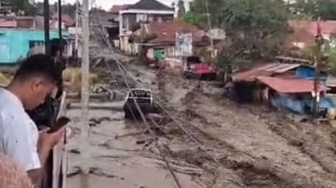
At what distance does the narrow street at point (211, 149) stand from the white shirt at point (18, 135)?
26.2 ft

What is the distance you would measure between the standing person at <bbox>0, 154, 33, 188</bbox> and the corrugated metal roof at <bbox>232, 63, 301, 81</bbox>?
71.7ft

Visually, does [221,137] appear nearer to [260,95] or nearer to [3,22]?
[260,95]

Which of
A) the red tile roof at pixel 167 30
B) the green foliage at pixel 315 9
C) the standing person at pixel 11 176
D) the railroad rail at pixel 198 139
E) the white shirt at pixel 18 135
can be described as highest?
the green foliage at pixel 315 9

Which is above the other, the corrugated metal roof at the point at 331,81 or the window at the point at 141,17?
the window at the point at 141,17

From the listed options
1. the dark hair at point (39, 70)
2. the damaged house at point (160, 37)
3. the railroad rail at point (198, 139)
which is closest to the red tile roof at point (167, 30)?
the damaged house at point (160, 37)

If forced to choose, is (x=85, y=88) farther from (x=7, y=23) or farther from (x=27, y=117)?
(x=7, y=23)

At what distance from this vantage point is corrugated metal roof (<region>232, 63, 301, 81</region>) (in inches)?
904

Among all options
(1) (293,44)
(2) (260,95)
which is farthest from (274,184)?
(1) (293,44)

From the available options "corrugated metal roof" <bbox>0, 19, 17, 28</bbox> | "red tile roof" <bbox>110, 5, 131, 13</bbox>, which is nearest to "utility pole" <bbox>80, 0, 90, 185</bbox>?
"corrugated metal roof" <bbox>0, 19, 17, 28</bbox>

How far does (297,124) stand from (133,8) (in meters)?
27.9

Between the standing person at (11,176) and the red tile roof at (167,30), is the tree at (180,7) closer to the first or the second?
the red tile roof at (167,30)

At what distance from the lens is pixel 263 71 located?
23547 millimetres

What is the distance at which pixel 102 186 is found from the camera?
10.5 meters

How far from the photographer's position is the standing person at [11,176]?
863 millimetres
